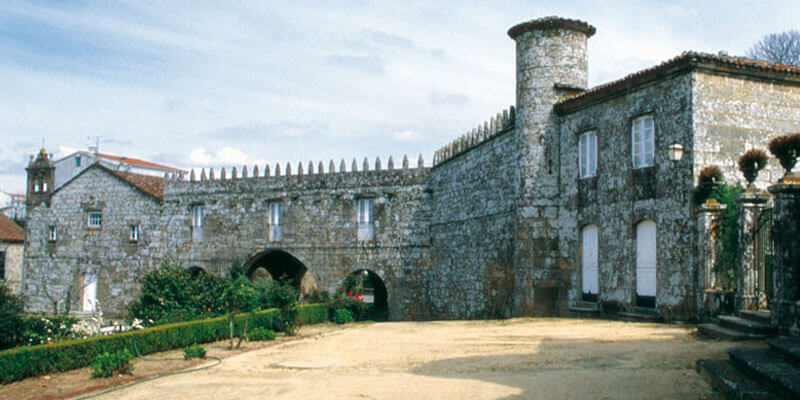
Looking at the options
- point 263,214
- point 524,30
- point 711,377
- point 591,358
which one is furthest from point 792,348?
point 263,214

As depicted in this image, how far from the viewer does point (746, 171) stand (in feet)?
37.7

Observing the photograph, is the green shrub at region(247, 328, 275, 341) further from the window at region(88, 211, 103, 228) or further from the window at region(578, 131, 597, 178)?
the window at region(88, 211, 103, 228)

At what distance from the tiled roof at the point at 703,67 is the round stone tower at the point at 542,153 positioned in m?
1.62

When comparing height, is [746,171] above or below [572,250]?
above

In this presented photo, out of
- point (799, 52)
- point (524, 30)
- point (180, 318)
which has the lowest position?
point (180, 318)

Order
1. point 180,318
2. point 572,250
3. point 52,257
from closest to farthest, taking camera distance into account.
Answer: point 572,250 → point 180,318 → point 52,257

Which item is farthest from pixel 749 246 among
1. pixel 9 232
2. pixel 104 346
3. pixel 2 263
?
pixel 9 232

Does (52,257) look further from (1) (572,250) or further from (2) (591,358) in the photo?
Result: (2) (591,358)

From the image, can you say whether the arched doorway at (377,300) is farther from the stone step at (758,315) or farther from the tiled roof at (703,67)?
the stone step at (758,315)

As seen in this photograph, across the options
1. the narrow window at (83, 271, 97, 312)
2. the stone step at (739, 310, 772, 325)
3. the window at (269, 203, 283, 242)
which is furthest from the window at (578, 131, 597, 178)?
the narrow window at (83, 271, 97, 312)

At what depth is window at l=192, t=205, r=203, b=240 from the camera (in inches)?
1149

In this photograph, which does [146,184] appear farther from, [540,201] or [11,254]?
[540,201]

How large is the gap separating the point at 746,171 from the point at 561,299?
6143 millimetres

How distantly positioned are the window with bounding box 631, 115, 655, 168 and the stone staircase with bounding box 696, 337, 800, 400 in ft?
24.5
